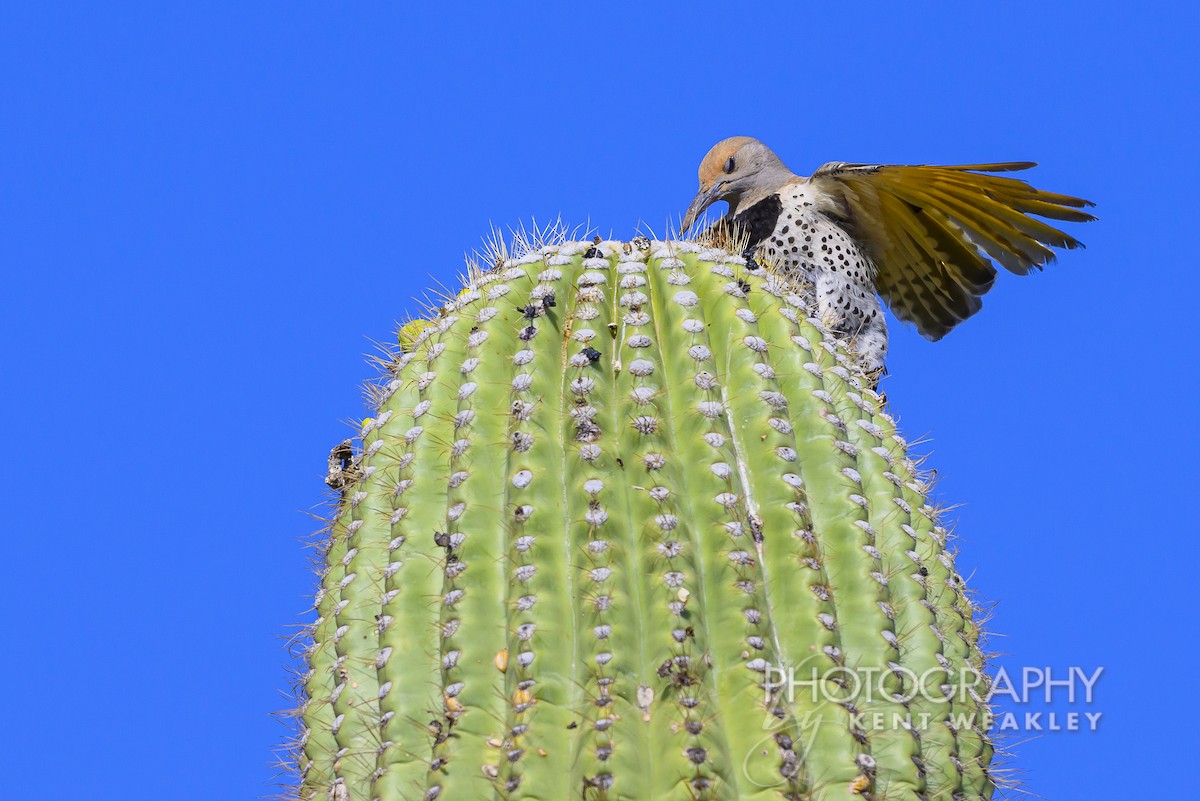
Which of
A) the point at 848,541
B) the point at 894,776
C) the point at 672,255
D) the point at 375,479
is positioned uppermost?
the point at 672,255

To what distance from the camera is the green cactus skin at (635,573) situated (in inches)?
115

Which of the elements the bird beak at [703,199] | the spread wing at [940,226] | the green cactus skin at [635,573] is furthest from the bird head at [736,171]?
the green cactus skin at [635,573]

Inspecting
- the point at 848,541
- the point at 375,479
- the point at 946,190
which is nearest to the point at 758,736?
the point at 848,541

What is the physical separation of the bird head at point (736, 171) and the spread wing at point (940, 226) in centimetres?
28

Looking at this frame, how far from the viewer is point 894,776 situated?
119 inches

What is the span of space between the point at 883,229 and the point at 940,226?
23 centimetres

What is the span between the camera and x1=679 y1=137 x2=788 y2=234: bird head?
5.45 meters

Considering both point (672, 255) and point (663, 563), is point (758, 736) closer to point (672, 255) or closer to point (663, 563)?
point (663, 563)

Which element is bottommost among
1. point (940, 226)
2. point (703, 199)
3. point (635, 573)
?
point (635, 573)

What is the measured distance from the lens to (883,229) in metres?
5.28

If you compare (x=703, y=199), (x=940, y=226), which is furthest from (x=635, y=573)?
(x=703, y=199)

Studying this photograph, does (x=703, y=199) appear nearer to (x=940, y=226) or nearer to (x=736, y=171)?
(x=736, y=171)

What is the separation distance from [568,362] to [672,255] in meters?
0.53

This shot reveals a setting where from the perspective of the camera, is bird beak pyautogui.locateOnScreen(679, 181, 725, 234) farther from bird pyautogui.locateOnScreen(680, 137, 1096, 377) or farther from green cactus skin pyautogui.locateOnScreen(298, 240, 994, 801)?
green cactus skin pyautogui.locateOnScreen(298, 240, 994, 801)
